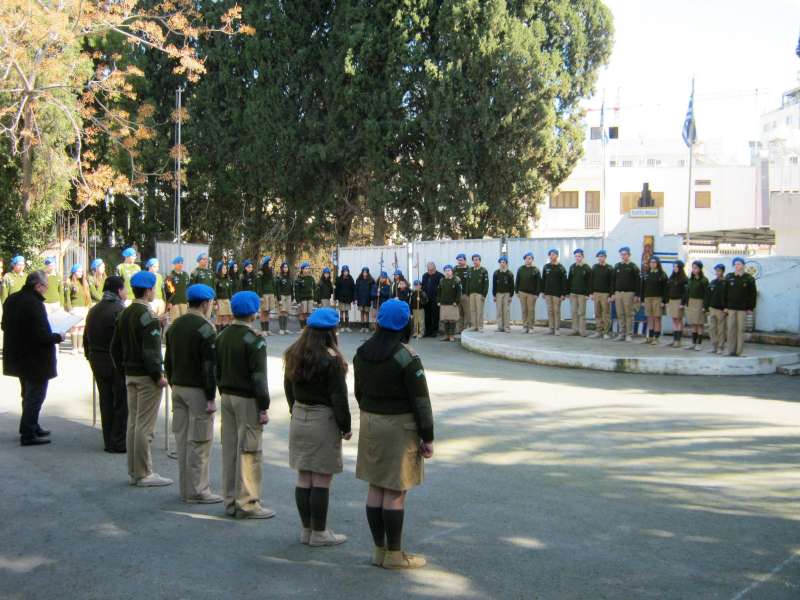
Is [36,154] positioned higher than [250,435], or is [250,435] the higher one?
[36,154]

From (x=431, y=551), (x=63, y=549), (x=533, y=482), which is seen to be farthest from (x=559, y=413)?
(x=63, y=549)

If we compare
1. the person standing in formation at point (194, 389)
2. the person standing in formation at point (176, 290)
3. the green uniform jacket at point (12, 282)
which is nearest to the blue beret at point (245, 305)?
the person standing in formation at point (194, 389)

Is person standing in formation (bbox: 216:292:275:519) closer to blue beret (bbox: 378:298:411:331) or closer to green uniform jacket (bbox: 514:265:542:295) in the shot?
blue beret (bbox: 378:298:411:331)

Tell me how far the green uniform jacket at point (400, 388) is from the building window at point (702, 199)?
53.6 meters

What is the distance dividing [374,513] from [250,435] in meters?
1.42

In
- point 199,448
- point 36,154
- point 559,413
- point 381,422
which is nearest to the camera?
point 381,422

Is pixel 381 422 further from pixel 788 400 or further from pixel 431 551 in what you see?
pixel 788 400

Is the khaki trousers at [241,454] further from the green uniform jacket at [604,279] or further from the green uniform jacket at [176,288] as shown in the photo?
the green uniform jacket at [604,279]

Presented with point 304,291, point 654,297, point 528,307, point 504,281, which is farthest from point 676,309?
point 304,291

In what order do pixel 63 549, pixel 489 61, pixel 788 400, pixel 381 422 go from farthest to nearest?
pixel 489 61
pixel 788 400
pixel 63 549
pixel 381 422

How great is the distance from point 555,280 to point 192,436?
44.9ft

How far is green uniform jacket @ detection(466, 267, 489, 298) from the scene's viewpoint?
67.3ft

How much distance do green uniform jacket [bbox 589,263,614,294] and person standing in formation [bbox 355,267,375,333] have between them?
723 centimetres

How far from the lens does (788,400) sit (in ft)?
39.1
